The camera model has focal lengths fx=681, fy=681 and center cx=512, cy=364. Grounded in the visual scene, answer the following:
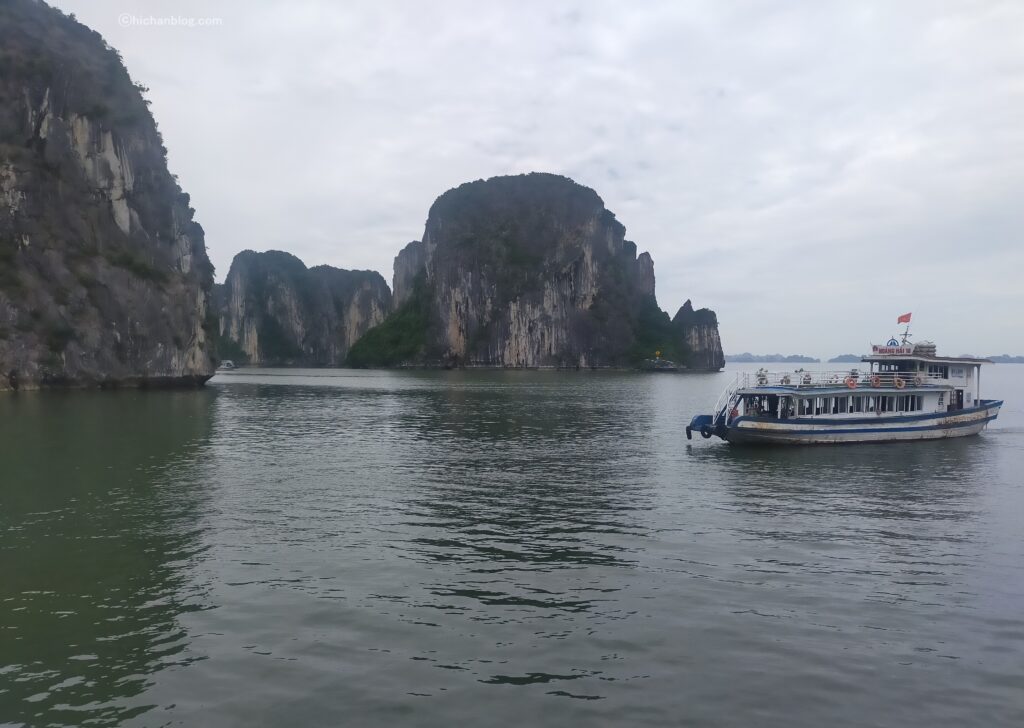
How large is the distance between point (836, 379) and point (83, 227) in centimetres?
10248

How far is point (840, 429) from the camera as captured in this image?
153ft

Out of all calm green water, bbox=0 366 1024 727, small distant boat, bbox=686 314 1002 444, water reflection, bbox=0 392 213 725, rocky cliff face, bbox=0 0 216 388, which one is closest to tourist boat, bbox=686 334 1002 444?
small distant boat, bbox=686 314 1002 444

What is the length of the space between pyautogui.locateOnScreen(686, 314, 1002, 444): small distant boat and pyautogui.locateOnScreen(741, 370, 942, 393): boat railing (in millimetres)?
69

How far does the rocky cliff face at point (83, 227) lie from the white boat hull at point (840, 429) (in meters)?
88.0

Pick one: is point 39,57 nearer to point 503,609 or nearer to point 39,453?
point 39,453


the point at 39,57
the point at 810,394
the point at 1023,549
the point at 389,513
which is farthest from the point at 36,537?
the point at 39,57

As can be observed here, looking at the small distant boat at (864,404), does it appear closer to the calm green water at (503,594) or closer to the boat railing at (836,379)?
the boat railing at (836,379)

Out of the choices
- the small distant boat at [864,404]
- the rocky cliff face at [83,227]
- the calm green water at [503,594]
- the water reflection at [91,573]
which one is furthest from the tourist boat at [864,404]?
the rocky cliff face at [83,227]

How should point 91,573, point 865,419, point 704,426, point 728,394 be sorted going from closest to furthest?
→ point 91,573 → point 704,426 → point 865,419 → point 728,394

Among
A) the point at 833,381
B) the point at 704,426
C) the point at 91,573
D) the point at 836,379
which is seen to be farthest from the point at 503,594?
the point at 836,379

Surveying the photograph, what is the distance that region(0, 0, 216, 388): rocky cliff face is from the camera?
299 feet

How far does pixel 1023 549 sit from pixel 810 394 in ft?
85.0

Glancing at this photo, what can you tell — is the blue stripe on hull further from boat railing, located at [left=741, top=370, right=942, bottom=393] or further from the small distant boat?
boat railing, located at [left=741, top=370, right=942, bottom=393]

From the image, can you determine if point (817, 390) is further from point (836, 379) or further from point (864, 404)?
point (864, 404)
